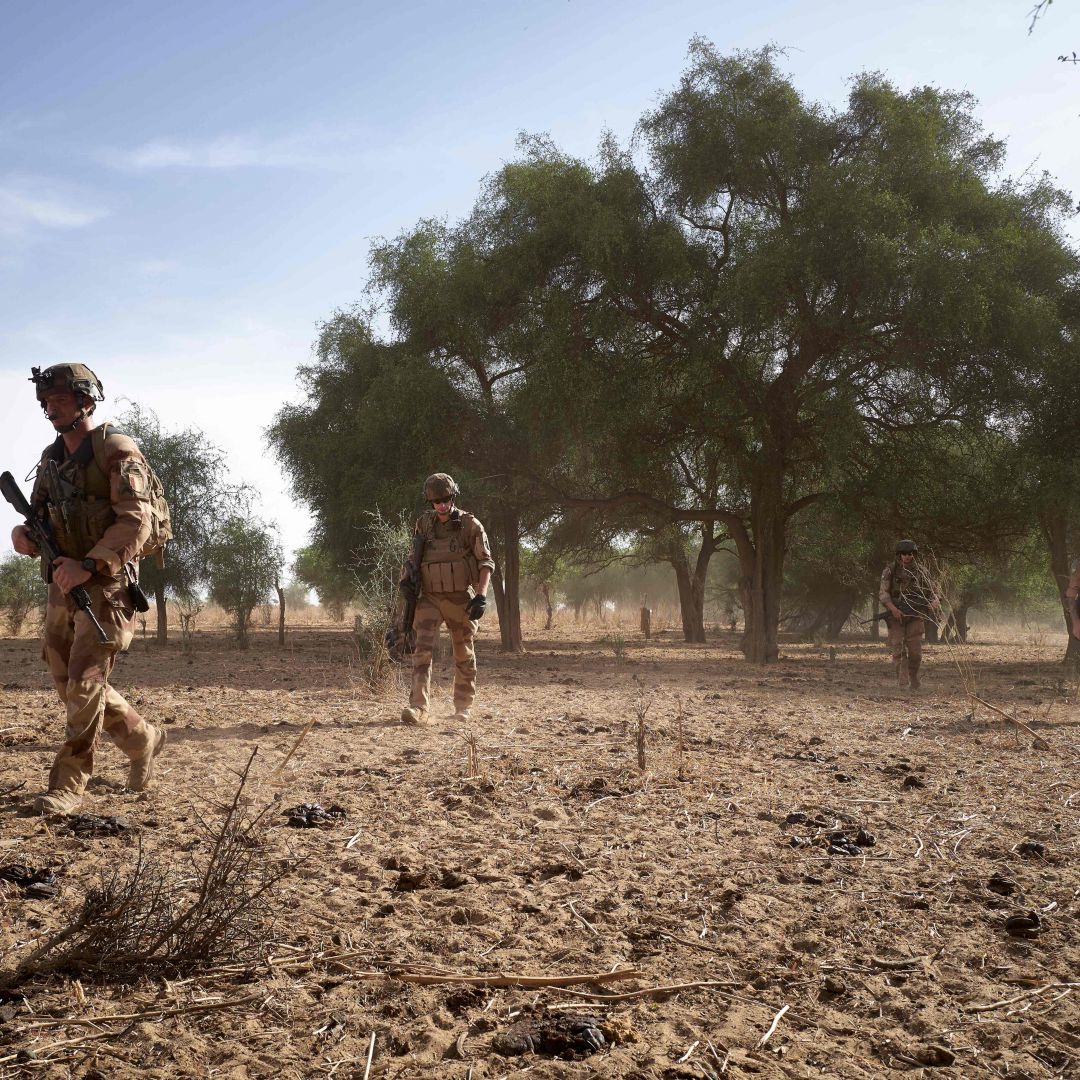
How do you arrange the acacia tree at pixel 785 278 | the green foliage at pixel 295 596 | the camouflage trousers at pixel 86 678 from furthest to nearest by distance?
the green foliage at pixel 295 596 → the acacia tree at pixel 785 278 → the camouflage trousers at pixel 86 678

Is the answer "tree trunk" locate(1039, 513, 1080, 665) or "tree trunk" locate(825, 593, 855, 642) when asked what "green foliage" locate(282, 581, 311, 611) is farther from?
"tree trunk" locate(1039, 513, 1080, 665)

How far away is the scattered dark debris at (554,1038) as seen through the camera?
2438 mm

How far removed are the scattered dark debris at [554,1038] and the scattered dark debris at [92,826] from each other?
2.50 m

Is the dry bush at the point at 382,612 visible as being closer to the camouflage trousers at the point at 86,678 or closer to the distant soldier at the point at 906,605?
the camouflage trousers at the point at 86,678

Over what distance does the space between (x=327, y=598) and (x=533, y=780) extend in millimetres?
37605

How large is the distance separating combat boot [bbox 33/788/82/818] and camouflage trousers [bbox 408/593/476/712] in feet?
12.5

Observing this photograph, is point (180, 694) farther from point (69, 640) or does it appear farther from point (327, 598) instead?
point (327, 598)

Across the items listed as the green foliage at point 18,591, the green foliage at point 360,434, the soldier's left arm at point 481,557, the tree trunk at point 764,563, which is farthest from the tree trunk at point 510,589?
the green foliage at point 18,591

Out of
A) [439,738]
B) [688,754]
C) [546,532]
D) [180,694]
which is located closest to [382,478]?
[546,532]

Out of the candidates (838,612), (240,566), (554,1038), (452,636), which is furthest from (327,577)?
(554,1038)

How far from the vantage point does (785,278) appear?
52.9 ft

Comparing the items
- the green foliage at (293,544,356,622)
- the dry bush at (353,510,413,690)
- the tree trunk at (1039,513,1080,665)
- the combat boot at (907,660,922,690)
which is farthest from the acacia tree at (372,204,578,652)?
the tree trunk at (1039,513,1080,665)

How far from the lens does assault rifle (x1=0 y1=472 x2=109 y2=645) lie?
16.0 ft

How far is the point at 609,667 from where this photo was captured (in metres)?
17.1
